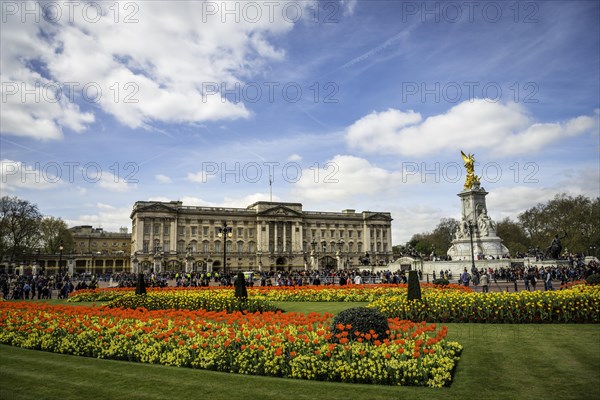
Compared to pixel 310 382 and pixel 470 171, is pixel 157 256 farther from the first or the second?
pixel 310 382

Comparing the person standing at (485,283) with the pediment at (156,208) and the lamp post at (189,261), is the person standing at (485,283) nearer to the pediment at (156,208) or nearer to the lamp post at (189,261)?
the lamp post at (189,261)

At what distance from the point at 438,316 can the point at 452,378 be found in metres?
7.02

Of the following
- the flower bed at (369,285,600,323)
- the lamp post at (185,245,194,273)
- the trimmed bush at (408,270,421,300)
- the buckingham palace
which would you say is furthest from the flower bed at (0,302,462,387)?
the lamp post at (185,245,194,273)

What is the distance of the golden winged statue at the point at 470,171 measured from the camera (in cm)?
4988

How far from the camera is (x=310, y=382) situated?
843 centimetres

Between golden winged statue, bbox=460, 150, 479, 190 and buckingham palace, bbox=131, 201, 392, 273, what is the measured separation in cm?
3673

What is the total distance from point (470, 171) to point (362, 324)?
45210 millimetres

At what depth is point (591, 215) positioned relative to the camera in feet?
234

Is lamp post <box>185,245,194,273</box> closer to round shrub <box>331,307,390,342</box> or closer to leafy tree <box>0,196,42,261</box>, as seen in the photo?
leafy tree <box>0,196,42,261</box>

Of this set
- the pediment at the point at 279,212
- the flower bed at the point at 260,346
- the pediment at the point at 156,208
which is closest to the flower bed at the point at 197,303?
the flower bed at the point at 260,346

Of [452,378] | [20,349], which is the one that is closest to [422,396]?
[452,378]

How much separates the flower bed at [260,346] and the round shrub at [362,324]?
0.40ft

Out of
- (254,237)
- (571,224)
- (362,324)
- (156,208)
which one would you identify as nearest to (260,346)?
(362,324)

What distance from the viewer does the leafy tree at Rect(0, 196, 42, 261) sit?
72.1 meters
